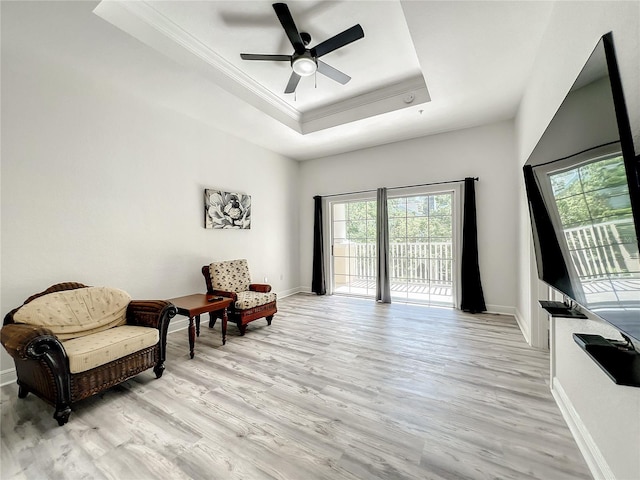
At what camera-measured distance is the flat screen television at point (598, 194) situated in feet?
2.53

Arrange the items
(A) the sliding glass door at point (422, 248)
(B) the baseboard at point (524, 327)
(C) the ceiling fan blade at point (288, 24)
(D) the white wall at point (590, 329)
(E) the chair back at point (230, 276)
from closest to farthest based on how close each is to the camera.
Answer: (D) the white wall at point (590, 329)
(C) the ceiling fan blade at point (288, 24)
(B) the baseboard at point (524, 327)
(E) the chair back at point (230, 276)
(A) the sliding glass door at point (422, 248)

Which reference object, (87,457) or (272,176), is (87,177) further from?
(272,176)

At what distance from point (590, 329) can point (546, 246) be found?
511 mm

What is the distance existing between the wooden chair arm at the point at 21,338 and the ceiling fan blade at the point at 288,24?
9.27 feet

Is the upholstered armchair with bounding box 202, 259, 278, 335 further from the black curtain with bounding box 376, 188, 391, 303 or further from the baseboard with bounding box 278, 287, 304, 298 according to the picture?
the black curtain with bounding box 376, 188, 391, 303

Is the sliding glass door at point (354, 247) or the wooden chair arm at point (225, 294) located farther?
the sliding glass door at point (354, 247)

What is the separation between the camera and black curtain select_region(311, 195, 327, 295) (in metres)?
5.59

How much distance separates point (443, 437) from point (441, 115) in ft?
12.5

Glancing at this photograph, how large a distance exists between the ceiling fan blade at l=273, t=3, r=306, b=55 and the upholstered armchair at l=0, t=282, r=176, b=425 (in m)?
2.60

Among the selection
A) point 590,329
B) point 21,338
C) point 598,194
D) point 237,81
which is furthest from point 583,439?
point 237,81

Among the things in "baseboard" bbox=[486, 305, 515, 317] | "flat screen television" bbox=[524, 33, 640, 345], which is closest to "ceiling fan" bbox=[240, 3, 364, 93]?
"flat screen television" bbox=[524, 33, 640, 345]

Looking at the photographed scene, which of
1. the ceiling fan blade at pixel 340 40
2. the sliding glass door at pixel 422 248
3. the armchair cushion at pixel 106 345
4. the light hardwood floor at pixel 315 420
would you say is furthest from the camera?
the sliding glass door at pixel 422 248

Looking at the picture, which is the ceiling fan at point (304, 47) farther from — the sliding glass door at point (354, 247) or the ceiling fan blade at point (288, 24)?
the sliding glass door at point (354, 247)

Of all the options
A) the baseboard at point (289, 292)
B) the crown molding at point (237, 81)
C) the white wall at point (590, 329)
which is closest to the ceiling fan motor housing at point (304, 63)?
the crown molding at point (237, 81)
